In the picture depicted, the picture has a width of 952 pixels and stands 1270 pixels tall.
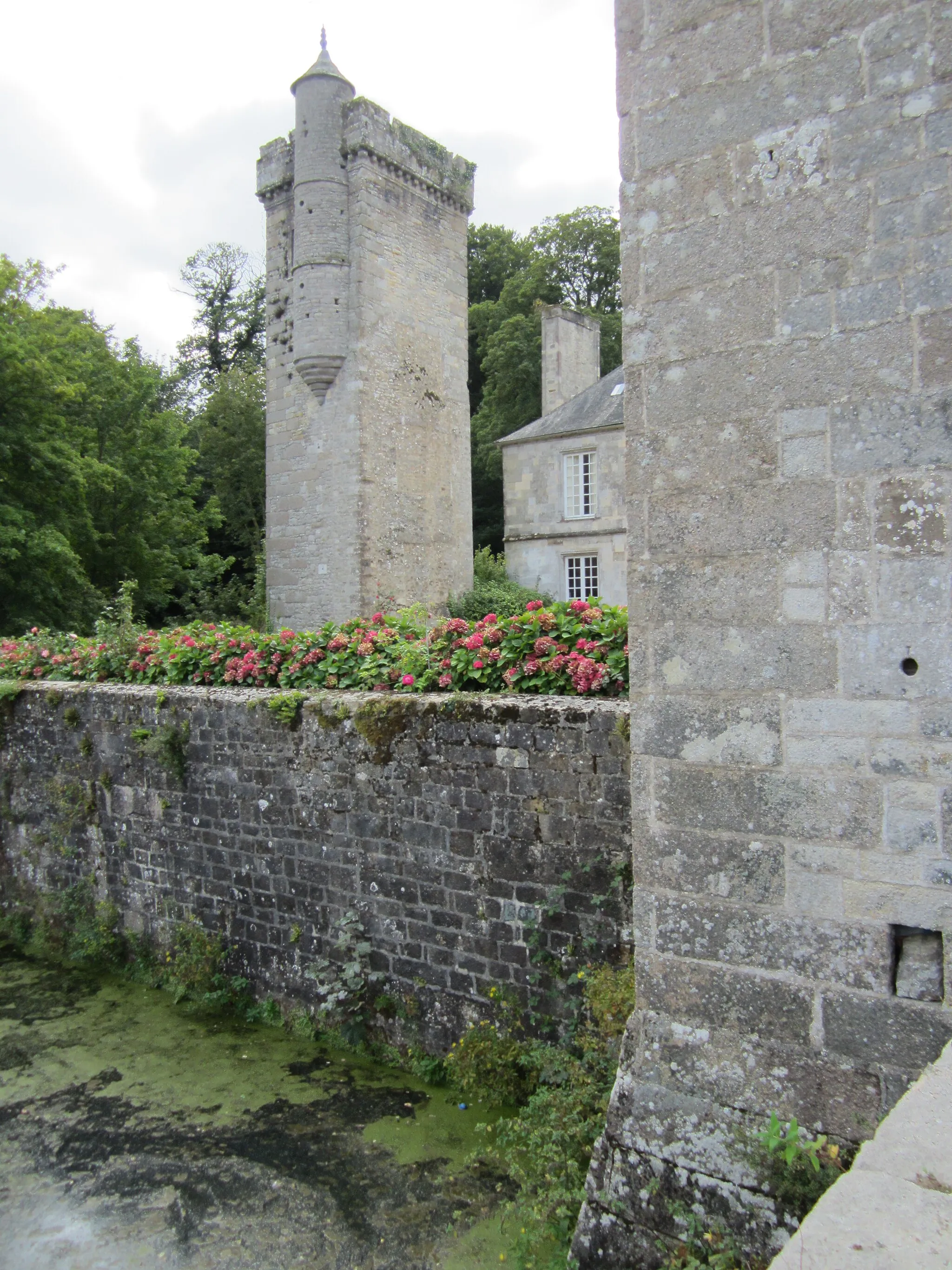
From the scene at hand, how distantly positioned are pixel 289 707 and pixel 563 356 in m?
18.9

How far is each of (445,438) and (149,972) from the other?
12.4m

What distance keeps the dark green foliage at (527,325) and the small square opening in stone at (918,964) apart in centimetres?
2558

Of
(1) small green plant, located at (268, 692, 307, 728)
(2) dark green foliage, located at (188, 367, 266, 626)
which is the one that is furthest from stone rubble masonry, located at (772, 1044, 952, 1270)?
(2) dark green foliage, located at (188, 367, 266, 626)

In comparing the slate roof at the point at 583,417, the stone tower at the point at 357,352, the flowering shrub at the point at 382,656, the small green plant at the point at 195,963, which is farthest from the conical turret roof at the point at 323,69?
the small green plant at the point at 195,963

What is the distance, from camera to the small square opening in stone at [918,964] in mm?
2674

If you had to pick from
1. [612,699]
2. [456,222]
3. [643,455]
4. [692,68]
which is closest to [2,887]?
[612,699]

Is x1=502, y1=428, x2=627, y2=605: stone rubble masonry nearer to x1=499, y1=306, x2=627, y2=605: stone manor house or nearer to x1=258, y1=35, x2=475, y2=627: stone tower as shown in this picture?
x1=499, y1=306, x2=627, y2=605: stone manor house

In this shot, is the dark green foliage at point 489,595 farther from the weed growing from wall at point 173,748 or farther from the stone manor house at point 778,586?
the stone manor house at point 778,586

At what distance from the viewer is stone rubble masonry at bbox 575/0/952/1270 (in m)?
2.68

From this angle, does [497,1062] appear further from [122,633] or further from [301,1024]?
[122,633]

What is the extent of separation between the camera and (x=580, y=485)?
20891 millimetres

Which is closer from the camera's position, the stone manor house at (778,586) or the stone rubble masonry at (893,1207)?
the stone rubble masonry at (893,1207)

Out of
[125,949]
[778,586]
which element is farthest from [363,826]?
[778,586]

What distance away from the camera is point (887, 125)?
2699 mm
